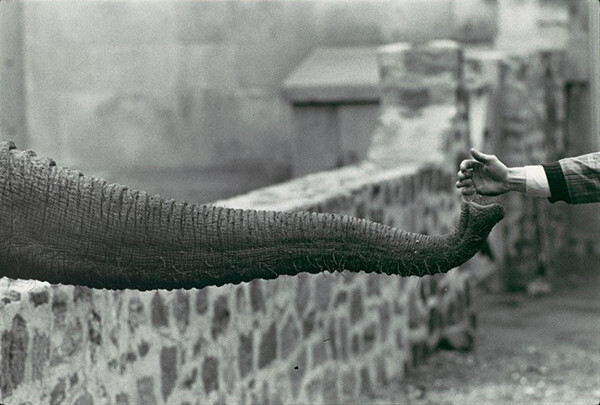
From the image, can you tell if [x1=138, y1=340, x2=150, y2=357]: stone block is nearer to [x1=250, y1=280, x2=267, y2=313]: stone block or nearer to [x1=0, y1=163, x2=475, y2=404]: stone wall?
[x1=0, y1=163, x2=475, y2=404]: stone wall

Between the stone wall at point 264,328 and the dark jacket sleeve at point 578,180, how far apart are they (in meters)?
1.68

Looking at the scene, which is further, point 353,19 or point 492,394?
point 353,19

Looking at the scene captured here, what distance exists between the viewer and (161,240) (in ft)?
12.7

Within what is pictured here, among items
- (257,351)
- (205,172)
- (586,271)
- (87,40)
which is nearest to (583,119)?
(586,271)

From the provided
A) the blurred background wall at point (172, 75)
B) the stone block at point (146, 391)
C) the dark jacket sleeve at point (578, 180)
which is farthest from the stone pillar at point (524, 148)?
the dark jacket sleeve at point (578, 180)

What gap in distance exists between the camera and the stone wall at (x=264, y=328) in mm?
4883

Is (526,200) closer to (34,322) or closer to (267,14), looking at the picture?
(267,14)

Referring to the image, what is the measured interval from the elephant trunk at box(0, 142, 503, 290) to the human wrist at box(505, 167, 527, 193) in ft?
2.29

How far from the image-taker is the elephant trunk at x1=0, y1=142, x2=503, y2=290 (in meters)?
3.88

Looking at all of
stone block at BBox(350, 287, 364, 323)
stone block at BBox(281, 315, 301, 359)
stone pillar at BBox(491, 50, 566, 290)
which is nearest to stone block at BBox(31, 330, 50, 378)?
stone block at BBox(281, 315, 301, 359)

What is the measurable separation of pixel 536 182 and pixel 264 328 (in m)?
2.53

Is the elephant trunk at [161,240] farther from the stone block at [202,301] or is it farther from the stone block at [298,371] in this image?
the stone block at [298,371]

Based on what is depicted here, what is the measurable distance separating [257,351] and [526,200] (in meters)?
6.02

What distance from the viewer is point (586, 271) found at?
13.5 m
